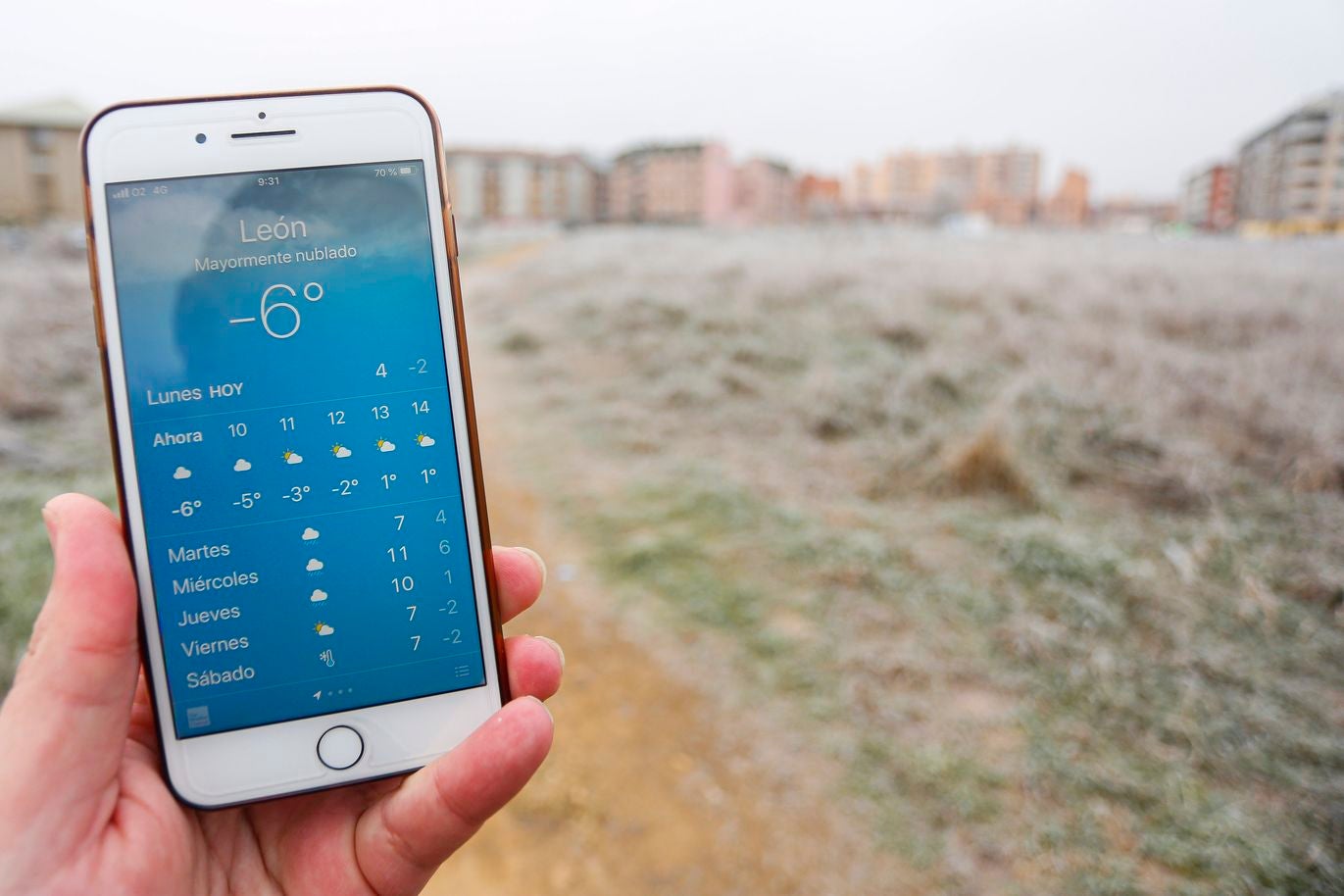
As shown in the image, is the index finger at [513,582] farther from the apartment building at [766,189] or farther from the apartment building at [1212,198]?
the apartment building at [766,189]

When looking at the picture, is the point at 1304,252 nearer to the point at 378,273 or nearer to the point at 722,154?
the point at 378,273

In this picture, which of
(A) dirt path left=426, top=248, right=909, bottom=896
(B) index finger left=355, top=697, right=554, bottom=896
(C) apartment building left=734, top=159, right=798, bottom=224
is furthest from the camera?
(C) apartment building left=734, top=159, right=798, bottom=224

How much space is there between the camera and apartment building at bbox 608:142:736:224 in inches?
1466

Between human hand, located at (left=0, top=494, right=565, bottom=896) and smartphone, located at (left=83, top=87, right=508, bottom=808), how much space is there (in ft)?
0.23

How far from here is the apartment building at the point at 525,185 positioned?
34625mm

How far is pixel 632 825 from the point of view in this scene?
2.62 metres

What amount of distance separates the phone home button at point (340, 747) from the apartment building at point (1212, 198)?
38.2 feet

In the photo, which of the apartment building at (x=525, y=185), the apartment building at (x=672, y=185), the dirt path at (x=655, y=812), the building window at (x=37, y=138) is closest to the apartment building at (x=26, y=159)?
the building window at (x=37, y=138)

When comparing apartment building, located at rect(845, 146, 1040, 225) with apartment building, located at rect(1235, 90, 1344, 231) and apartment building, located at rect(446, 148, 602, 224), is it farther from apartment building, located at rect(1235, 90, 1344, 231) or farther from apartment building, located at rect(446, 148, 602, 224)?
apartment building, located at rect(1235, 90, 1344, 231)

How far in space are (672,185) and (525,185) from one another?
28.5 feet

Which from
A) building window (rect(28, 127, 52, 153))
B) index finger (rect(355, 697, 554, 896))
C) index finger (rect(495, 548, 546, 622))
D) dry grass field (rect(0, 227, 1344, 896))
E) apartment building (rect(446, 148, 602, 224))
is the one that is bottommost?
dry grass field (rect(0, 227, 1344, 896))

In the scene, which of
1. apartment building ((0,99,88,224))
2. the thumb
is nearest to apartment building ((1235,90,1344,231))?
the thumb

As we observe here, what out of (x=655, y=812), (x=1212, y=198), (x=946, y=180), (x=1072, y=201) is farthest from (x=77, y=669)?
(x=946, y=180)

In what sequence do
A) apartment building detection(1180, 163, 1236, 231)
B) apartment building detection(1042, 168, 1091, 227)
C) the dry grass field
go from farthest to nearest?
1. apartment building detection(1042, 168, 1091, 227)
2. apartment building detection(1180, 163, 1236, 231)
3. the dry grass field
